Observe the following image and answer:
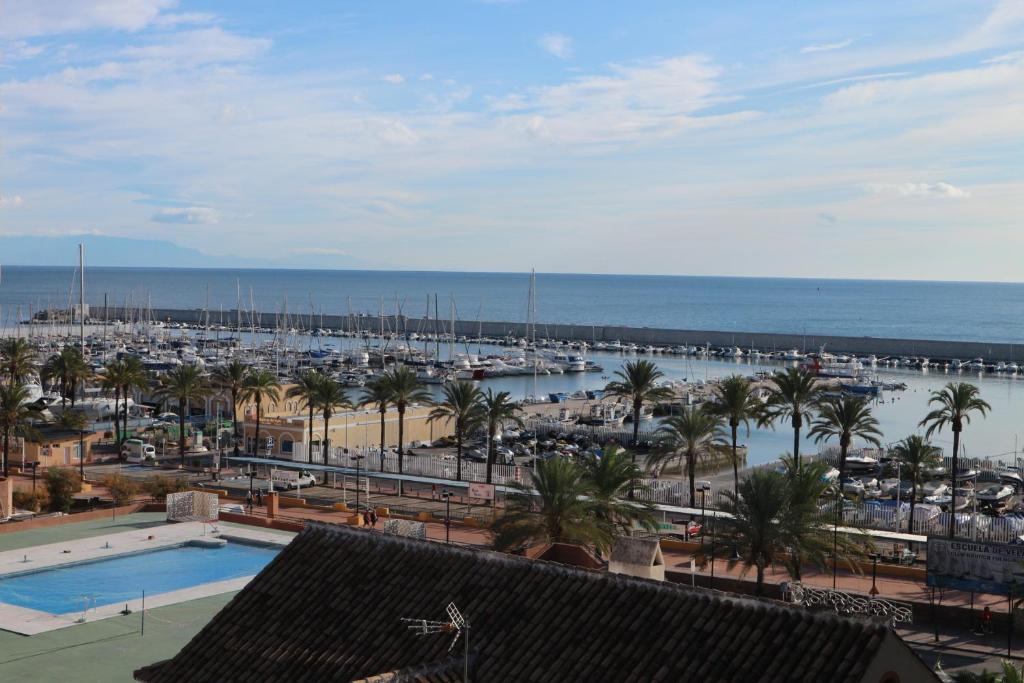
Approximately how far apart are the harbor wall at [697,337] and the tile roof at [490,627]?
4055 inches

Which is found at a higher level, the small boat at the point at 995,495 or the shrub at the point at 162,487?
the shrub at the point at 162,487

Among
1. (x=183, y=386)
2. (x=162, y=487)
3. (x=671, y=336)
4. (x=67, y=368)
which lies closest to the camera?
(x=162, y=487)

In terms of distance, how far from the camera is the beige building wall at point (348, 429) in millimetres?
54438

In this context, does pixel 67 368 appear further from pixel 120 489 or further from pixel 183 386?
pixel 120 489

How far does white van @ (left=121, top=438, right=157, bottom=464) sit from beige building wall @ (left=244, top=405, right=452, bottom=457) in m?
5.46

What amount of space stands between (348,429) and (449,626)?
45.5 meters

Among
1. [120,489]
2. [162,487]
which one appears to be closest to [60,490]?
[120,489]

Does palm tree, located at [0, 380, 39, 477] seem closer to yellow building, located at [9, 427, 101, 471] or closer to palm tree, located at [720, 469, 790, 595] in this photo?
yellow building, located at [9, 427, 101, 471]

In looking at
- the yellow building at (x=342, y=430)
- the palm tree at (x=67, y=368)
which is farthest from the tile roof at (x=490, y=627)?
the palm tree at (x=67, y=368)

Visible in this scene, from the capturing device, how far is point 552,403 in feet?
254

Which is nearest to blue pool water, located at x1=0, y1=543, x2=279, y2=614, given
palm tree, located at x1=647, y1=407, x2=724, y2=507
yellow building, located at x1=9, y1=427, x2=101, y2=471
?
palm tree, located at x1=647, y1=407, x2=724, y2=507

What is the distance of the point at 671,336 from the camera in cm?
14138

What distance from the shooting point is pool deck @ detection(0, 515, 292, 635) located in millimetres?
22953

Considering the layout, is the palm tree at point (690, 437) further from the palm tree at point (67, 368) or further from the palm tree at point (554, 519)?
the palm tree at point (67, 368)
